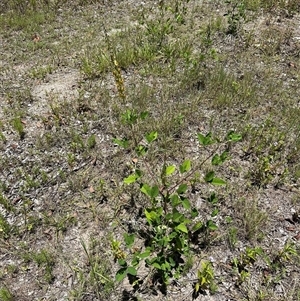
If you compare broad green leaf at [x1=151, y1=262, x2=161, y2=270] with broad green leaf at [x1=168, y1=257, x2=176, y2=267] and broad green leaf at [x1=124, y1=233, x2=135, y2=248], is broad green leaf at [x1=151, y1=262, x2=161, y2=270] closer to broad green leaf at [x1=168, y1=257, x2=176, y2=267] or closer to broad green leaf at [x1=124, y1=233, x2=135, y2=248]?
broad green leaf at [x1=168, y1=257, x2=176, y2=267]

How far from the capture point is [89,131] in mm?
5055

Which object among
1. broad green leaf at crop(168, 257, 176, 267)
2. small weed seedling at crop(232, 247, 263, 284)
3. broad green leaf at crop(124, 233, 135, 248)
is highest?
broad green leaf at crop(124, 233, 135, 248)

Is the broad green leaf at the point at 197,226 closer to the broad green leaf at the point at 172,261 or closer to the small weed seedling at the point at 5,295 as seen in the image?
the broad green leaf at the point at 172,261

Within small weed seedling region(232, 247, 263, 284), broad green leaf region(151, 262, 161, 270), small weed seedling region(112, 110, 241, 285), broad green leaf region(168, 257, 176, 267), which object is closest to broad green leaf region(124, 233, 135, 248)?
small weed seedling region(112, 110, 241, 285)

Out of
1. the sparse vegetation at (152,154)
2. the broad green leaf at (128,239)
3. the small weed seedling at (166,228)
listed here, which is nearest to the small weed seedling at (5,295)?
the sparse vegetation at (152,154)

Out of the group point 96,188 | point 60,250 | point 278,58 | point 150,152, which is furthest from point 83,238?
point 278,58

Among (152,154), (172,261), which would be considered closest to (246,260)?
(172,261)

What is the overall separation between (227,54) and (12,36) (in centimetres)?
460

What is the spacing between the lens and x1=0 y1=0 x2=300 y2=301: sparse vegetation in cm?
343

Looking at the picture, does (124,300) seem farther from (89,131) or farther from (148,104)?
(148,104)

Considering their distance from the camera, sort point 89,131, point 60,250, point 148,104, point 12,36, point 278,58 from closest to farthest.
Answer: point 60,250 → point 89,131 → point 148,104 → point 278,58 → point 12,36

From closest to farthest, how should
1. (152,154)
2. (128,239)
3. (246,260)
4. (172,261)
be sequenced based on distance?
(128,239) < (172,261) < (246,260) < (152,154)

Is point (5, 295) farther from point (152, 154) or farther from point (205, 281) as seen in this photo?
point (152, 154)

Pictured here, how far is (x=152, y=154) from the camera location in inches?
181
